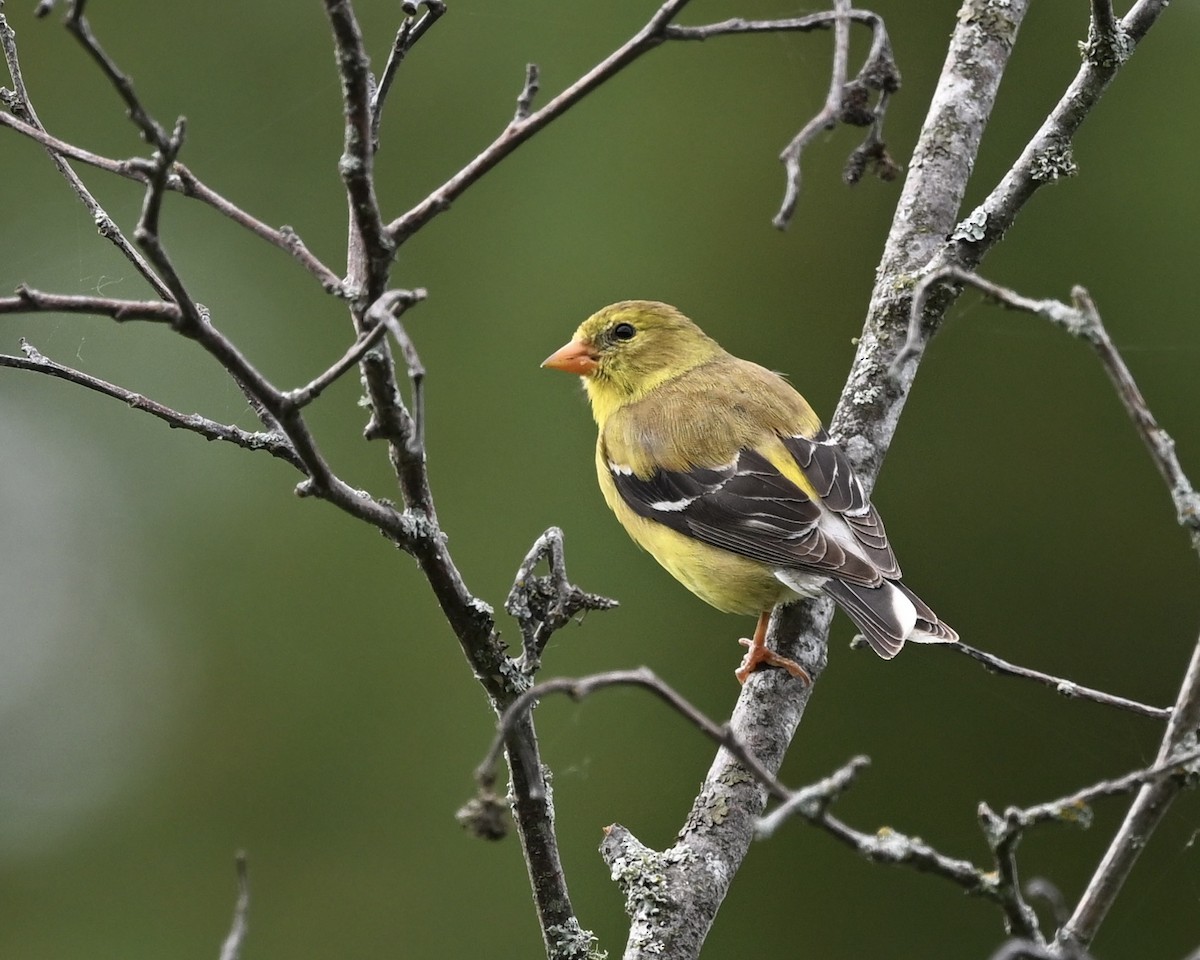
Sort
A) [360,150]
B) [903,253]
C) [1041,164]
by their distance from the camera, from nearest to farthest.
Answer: [360,150] < [1041,164] < [903,253]

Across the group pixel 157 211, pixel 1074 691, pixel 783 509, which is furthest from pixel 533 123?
pixel 783 509

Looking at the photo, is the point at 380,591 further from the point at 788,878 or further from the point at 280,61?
the point at 280,61

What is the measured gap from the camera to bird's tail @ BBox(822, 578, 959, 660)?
3.15 meters

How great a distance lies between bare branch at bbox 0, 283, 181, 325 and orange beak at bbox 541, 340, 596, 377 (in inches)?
117

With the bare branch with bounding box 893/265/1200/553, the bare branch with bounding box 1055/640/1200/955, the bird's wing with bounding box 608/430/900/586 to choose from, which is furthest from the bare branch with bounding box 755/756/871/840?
the bird's wing with bounding box 608/430/900/586

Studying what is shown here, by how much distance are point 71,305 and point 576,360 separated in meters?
3.08

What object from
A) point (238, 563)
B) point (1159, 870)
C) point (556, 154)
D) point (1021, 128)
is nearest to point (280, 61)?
point (556, 154)

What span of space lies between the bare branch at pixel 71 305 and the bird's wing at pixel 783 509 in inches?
86.8

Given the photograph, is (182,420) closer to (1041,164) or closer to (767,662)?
(767,662)

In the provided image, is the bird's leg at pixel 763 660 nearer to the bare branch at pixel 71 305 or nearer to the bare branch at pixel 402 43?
the bare branch at pixel 402 43

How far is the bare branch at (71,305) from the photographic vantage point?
4.61ft

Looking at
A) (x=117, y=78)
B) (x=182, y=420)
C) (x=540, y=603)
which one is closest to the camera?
(x=117, y=78)

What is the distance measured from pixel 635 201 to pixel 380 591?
6.76 ft

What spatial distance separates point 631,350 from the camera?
4.39 meters
